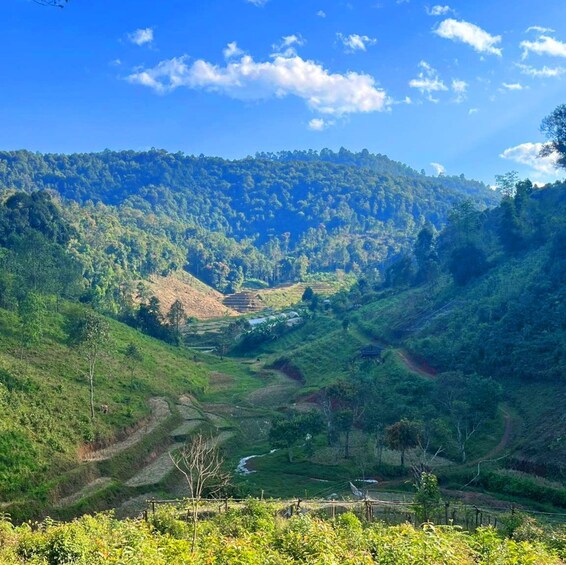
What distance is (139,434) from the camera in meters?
43.8

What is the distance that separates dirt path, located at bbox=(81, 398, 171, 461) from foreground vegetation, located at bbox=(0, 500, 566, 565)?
694 inches

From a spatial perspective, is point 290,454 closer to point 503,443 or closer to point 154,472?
point 154,472

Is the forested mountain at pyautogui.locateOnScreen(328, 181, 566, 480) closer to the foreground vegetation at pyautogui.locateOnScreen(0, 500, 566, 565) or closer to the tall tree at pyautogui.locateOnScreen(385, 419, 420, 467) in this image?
the tall tree at pyautogui.locateOnScreen(385, 419, 420, 467)

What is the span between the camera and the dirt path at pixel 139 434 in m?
38.0

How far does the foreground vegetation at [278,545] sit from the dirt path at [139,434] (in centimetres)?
1762

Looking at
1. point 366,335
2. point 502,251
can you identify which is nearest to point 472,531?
point 366,335

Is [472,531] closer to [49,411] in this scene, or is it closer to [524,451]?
[524,451]

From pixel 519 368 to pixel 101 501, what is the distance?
3925 centimetres

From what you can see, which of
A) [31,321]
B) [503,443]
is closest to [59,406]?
[31,321]

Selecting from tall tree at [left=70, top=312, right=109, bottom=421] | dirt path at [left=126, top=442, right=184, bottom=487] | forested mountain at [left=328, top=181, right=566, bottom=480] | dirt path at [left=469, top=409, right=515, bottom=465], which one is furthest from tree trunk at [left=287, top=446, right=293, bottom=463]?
tall tree at [left=70, top=312, right=109, bottom=421]

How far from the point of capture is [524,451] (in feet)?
124

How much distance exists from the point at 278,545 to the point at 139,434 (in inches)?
1225

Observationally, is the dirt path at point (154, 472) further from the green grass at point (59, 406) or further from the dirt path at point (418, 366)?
the dirt path at point (418, 366)

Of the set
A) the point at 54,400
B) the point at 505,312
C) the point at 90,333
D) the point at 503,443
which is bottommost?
the point at 503,443
